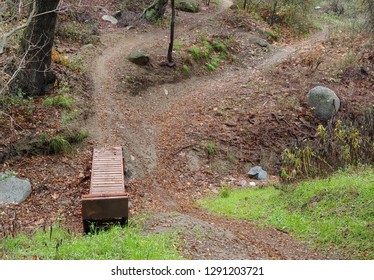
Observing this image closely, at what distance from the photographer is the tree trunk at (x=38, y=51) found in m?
11.6

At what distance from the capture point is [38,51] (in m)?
11.7

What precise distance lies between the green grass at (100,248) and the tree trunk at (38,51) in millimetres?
6060

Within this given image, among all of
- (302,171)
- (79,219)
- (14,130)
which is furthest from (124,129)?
(302,171)

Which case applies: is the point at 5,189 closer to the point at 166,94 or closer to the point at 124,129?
the point at 124,129

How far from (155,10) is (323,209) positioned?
44.5 ft

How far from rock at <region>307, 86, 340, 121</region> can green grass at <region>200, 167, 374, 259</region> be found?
535cm

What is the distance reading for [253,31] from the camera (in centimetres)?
2078

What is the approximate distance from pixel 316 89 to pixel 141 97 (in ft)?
20.3

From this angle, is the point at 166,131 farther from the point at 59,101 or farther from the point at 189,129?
the point at 59,101

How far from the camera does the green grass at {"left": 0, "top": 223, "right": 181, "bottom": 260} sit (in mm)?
5805

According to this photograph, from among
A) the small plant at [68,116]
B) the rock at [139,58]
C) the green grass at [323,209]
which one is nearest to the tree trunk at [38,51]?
the small plant at [68,116]

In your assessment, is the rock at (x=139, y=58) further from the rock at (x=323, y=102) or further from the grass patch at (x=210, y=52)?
the rock at (x=323, y=102)

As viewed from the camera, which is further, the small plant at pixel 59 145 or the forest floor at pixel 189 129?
the small plant at pixel 59 145

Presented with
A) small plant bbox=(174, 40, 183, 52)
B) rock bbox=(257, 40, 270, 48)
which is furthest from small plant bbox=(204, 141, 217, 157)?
rock bbox=(257, 40, 270, 48)
